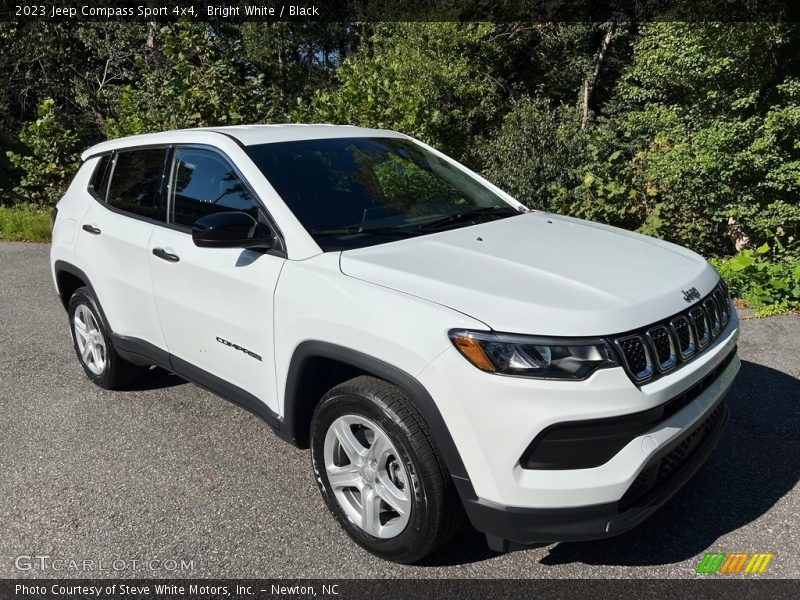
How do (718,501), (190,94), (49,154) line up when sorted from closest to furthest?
(718,501) → (190,94) → (49,154)

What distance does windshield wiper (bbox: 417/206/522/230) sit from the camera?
3.29 m

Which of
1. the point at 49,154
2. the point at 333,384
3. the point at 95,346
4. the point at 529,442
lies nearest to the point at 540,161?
the point at 95,346

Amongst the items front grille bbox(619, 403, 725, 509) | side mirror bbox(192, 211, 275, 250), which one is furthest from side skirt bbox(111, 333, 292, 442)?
front grille bbox(619, 403, 725, 509)

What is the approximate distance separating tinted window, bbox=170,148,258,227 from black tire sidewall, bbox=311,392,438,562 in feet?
3.44

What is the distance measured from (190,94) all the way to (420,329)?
981cm

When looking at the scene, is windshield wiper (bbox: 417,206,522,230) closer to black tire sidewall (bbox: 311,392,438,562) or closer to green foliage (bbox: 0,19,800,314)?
green foliage (bbox: 0,19,800,314)

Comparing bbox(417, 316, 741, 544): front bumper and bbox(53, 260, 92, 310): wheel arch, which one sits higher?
bbox(417, 316, 741, 544): front bumper

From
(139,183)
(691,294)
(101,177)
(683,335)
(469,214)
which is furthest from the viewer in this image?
(101,177)

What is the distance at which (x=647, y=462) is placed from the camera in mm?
2336

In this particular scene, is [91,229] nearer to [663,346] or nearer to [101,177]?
[101,177]

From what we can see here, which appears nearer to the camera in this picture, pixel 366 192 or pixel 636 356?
pixel 636 356

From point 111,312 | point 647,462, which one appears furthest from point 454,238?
point 111,312

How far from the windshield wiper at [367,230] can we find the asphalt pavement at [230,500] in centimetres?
133

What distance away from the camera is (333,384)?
3049mm
